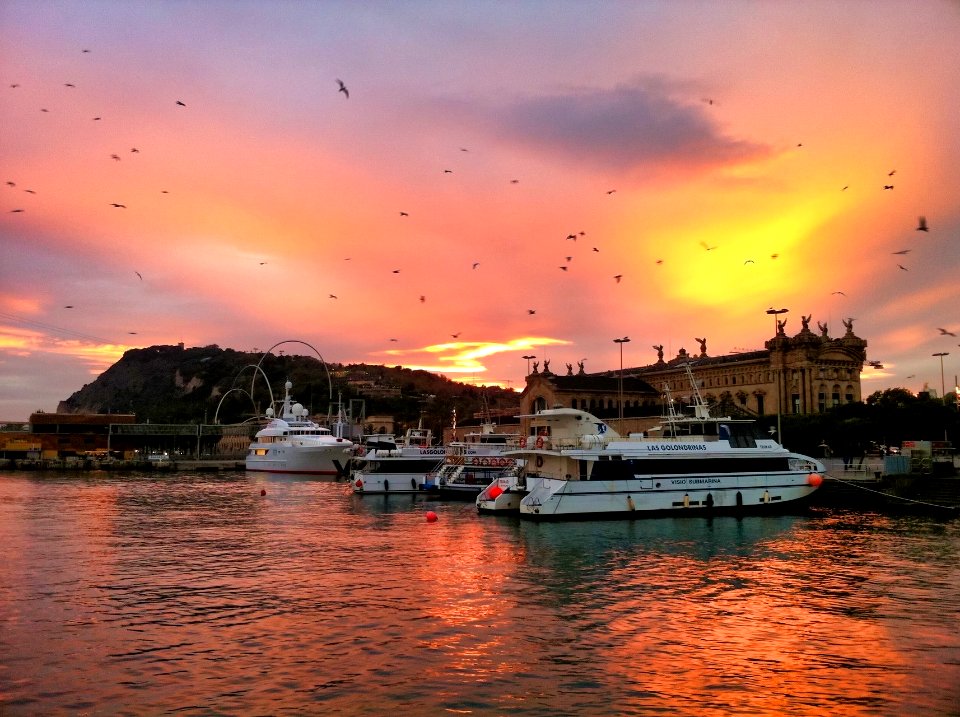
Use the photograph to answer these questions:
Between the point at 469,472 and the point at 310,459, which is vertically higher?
the point at 310,459

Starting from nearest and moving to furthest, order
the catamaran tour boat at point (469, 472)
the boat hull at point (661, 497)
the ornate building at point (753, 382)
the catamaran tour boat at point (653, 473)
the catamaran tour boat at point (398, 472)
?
the boat hull at point (661, 497) < the catamaran tour boat at point (653, 473) < the catamaran tour boat at point (469, 472) < the catamaran tour boat at point (398, 472) < the ornate building at point (753, 382)

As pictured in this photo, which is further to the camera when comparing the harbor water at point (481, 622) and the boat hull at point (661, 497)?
the boat hull at point (661, 497)

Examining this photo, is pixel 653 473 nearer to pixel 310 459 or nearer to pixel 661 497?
pixel 661 497

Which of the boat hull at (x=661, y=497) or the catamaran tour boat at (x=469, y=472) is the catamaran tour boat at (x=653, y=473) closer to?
the boat hull at (x=661, y=497)

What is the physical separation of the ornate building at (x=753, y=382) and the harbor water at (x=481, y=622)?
231 feet

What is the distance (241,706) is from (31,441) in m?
155

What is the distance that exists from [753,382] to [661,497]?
251 feet

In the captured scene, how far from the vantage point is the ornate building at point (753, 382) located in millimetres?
111750

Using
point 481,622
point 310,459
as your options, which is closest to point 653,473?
point 481,622

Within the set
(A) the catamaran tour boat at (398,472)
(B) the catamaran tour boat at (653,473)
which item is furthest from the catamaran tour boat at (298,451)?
(B) the catamaran tour boat at (653,473)

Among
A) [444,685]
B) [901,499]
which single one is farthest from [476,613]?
[901,499]

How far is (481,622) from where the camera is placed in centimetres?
2256

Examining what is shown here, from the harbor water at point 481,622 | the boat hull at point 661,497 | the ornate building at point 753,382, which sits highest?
the ornate building at point 753,382

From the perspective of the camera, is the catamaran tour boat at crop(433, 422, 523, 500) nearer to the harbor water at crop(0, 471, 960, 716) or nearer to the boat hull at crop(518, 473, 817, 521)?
the boat hull at crop(518, 473, 817, 521)
